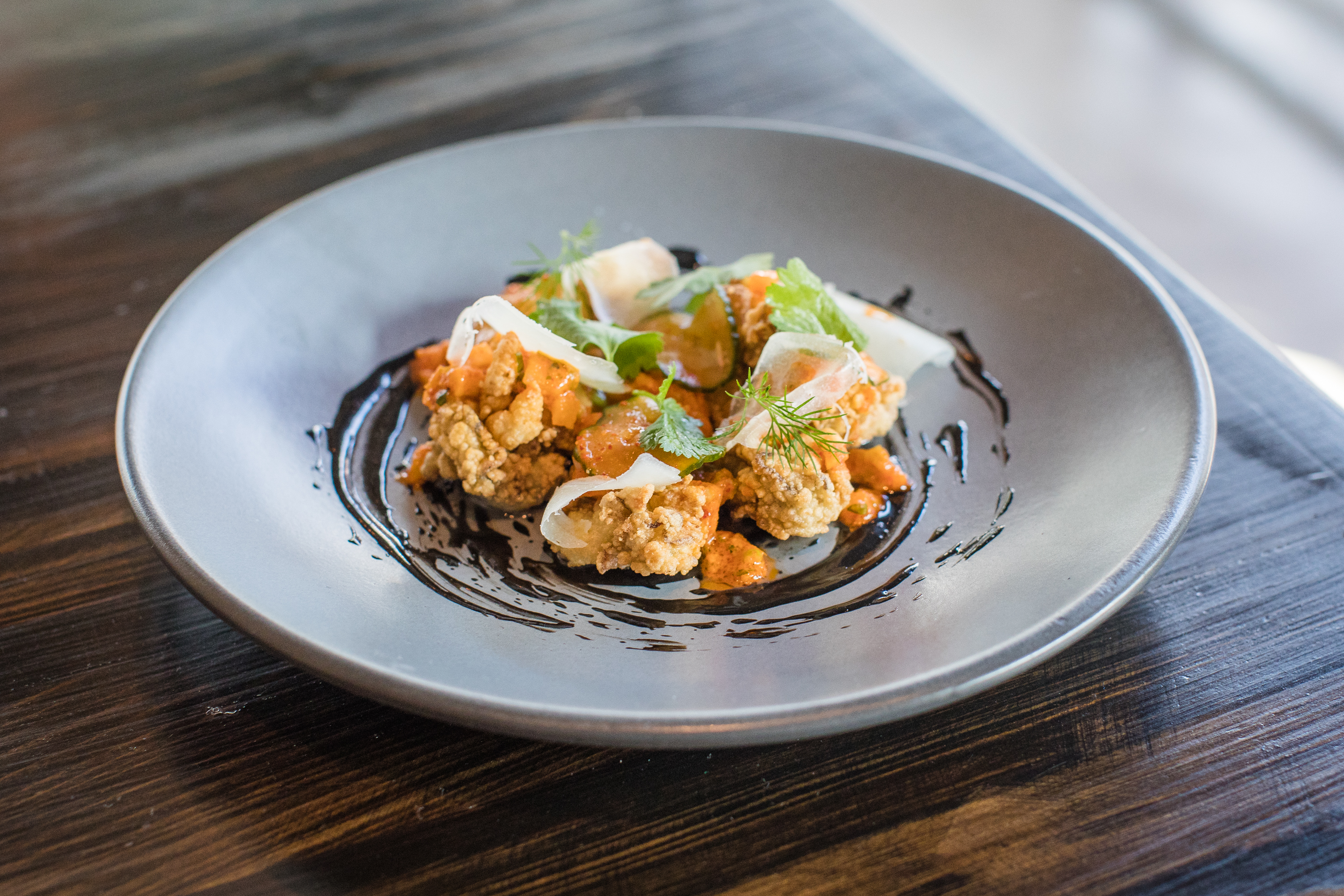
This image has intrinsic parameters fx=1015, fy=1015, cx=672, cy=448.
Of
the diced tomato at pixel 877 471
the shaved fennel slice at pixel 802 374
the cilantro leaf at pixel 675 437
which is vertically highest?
the shaved fennel slice at pixel 802 374

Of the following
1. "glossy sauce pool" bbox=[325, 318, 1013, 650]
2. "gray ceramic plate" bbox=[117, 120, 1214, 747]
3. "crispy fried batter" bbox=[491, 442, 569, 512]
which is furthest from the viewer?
"crispy fried batter" bbox=[491, 442, 569, 512]

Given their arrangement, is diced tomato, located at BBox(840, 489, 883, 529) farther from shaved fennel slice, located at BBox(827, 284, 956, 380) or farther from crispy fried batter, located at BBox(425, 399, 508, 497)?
crispy fried batter, located at BBox(425, 399, 508, 497)

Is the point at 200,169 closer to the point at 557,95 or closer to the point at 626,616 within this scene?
the point at 557,95

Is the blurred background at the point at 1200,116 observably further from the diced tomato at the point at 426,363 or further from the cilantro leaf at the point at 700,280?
the diced tomato at the point at 426,363

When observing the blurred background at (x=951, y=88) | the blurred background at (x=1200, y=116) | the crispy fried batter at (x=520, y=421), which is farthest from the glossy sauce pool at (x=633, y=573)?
the blurred background at (x=1200, y=116)

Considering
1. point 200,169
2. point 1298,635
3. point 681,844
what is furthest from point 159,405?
point 1298,635

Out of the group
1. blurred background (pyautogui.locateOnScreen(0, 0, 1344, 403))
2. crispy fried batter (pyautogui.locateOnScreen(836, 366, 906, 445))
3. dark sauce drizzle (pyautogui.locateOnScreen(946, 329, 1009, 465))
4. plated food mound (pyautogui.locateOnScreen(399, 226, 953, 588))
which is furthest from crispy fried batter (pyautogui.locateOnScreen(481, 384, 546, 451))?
blurred background (pyautogui.locateOnScreen(0, 0, 1344, 403))

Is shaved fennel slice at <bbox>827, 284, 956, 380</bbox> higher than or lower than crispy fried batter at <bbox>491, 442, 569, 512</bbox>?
higher
